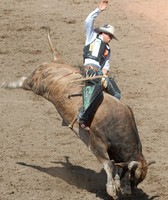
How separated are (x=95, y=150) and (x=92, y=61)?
3.57 ft

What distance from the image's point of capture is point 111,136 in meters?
8.02

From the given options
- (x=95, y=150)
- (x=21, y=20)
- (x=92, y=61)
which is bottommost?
(x=21, y=20)

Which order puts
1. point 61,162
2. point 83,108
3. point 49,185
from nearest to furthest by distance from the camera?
point 83,108 < point 49,185 < point 61,162

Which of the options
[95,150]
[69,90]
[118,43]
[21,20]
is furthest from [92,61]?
[21,20]

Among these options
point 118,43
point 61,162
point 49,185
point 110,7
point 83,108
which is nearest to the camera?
point 83,108

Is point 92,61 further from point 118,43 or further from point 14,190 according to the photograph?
point 118,43

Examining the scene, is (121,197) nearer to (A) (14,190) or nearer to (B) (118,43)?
(A) (14,190)

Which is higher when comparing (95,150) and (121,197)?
(95,150)

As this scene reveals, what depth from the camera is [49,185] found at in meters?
8.70

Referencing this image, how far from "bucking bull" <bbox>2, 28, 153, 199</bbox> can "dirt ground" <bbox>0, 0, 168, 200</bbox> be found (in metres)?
0.62

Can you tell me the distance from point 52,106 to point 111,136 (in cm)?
331

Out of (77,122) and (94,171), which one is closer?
(77,122)

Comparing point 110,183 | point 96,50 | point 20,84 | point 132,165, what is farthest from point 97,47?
point 110,183

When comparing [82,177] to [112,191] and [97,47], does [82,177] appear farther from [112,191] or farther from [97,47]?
[97,47]
